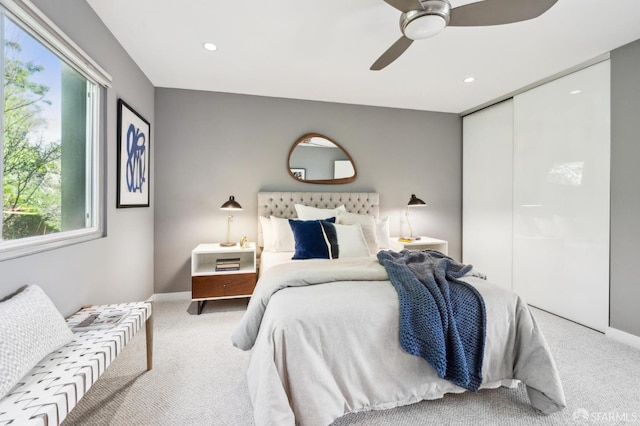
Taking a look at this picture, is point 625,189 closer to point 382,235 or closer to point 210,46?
point 382,235

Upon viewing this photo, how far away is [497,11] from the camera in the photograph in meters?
1.58

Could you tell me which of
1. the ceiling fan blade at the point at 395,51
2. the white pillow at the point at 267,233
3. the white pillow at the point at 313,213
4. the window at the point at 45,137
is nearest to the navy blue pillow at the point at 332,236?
the white pillow at the point at 313,213

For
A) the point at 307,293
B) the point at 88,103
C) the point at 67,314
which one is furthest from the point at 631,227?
the point at 88,103

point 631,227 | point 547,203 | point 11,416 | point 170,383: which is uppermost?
point 547,203

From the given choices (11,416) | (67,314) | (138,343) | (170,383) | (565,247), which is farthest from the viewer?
(565,247)

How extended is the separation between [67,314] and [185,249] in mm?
1720

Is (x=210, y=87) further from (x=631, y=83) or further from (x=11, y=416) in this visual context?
(x=631, y=83)

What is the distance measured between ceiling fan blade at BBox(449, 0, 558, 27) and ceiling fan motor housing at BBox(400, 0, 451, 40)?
0.18 ft

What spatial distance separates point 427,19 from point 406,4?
18 cm

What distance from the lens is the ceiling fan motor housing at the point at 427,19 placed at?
162cm

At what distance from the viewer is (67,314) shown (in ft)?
5.70

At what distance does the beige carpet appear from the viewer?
1.55 m

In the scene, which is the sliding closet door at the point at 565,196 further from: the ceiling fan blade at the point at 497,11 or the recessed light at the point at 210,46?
the recessed light at the point at 210,46

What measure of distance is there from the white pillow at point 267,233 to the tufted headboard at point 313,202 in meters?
0.15
